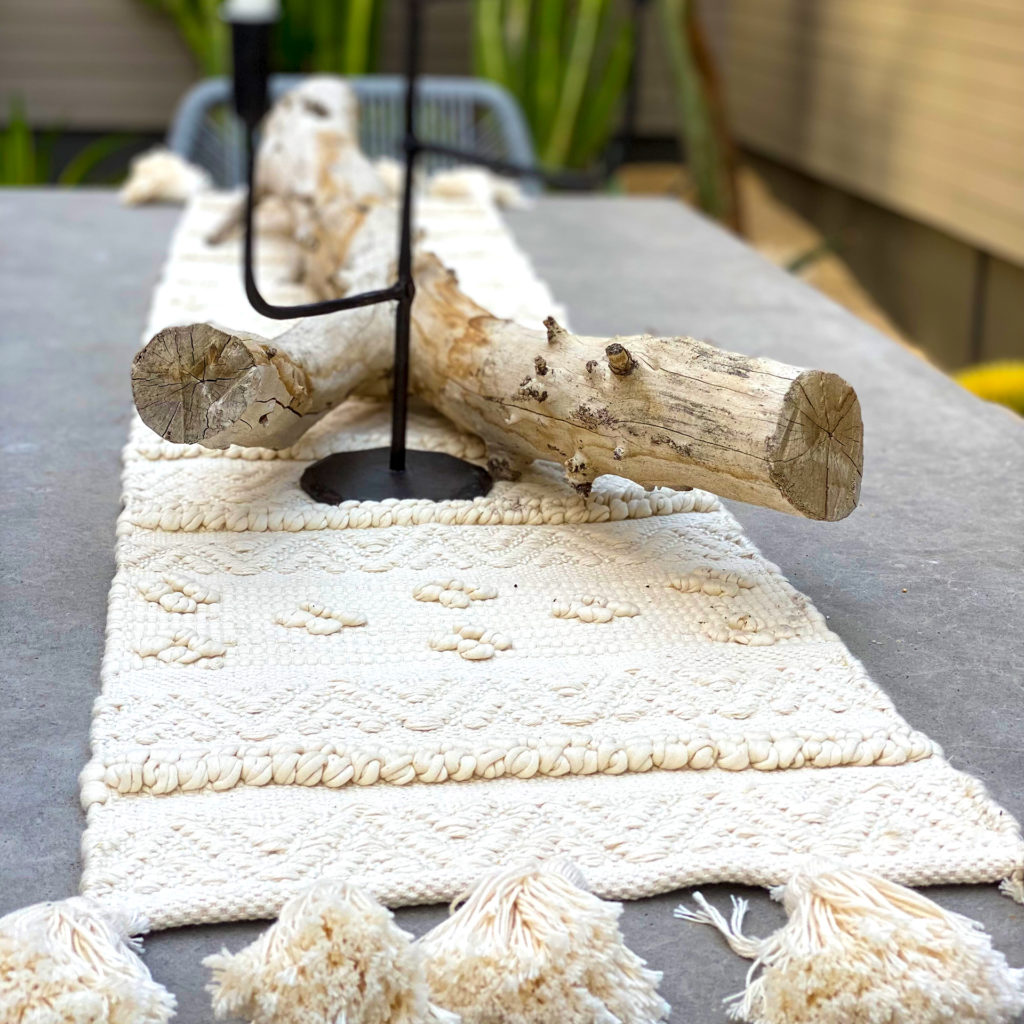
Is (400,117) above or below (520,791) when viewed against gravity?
above

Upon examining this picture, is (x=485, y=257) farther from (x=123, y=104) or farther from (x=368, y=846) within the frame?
(x=123, y=104)

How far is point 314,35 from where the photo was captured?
4129mm

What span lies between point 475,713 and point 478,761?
63 millimetres

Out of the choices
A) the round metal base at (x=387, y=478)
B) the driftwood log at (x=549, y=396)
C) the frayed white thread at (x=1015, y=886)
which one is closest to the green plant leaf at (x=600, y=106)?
the driftwood log at (x=549, y=396)

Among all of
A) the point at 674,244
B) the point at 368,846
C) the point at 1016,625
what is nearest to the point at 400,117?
the point at 674,244

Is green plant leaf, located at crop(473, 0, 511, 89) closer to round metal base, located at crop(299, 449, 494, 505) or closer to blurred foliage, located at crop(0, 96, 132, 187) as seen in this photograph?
blurred foliage, located at crop(0, 96, 132, 187)

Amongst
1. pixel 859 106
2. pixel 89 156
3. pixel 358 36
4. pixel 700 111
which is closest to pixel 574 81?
pixel 700 111

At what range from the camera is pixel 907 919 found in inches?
27.0

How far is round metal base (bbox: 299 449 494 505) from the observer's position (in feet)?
4.25

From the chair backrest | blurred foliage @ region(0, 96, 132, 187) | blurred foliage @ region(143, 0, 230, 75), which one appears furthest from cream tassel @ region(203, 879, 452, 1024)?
blurred foliage @ region(143, 0, 230, 75)

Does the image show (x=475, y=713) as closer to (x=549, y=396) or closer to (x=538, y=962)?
(x=538, y=962)

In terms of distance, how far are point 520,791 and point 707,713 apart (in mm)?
165

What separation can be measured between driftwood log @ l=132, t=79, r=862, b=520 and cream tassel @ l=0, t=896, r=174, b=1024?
540mm

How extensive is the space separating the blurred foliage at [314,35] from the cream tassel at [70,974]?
3.68 metres
